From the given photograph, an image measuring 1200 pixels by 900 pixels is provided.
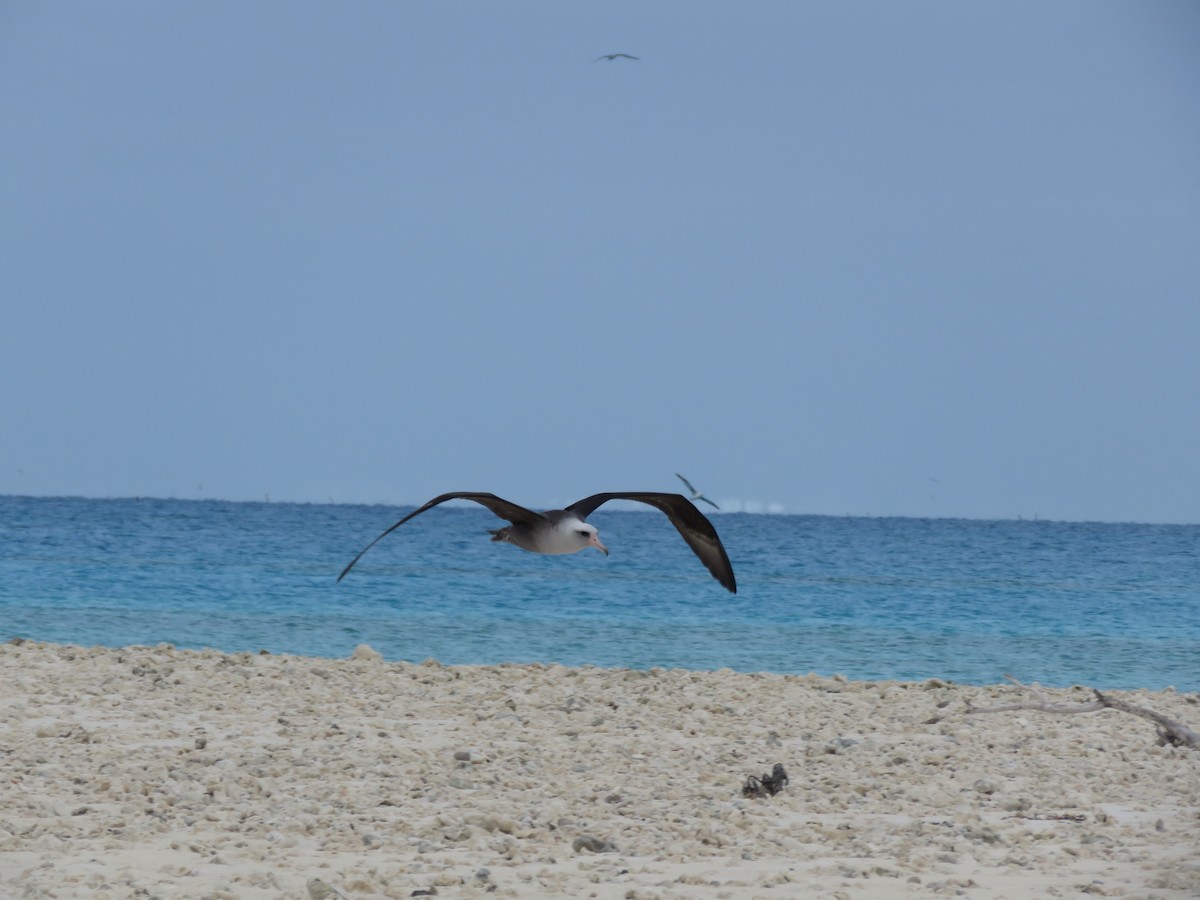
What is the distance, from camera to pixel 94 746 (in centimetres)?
875

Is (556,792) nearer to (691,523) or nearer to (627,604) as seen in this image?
(691,523)

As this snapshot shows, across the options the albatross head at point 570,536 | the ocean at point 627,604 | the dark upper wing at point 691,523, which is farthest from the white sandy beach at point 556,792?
the ocean at point 627,604

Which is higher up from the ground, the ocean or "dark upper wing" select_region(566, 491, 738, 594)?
"dark upper wing" select_region(566, 491, 738, 594)

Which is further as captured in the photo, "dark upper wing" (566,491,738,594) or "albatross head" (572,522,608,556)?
"dark upper wing" (566,491,738,594)

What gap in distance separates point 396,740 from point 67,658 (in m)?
5.24

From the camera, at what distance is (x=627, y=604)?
83.7 ft

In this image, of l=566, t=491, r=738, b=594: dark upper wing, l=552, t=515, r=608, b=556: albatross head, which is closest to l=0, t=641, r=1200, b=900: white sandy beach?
l=566, t=491, r=738, b=594: dark upper wing

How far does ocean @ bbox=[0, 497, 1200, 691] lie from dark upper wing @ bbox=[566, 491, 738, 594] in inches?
345

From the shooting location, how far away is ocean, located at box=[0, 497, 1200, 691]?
1839cm

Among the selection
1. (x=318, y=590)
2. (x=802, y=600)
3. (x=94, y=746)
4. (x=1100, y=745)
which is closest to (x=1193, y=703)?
(x=1100, y=745)

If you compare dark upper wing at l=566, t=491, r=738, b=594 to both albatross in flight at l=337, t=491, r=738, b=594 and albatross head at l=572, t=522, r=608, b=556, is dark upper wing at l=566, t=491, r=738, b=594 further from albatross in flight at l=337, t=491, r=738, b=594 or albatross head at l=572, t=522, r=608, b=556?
albatross head at l=572, t=522, r=608, b=556

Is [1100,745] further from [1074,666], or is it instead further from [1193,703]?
[1074,666]

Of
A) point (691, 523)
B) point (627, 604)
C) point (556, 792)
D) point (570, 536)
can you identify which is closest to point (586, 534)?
point (570, 536)

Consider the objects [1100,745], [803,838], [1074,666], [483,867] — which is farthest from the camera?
[1074,666]
